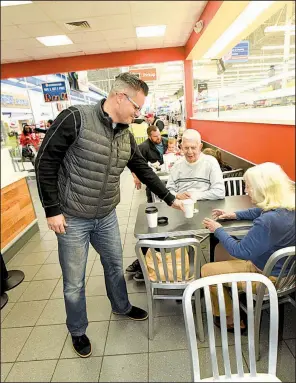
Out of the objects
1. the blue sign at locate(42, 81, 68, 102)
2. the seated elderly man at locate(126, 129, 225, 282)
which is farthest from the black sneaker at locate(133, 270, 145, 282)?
the blue sign at locate(42, 81, 68, 102)

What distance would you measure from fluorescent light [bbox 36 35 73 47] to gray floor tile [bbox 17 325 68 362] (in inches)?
39.1

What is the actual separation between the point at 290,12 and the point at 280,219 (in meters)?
0.79

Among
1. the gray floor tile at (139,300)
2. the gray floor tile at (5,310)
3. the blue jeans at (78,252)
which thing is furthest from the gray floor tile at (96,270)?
the gray floor tile at (5,310)

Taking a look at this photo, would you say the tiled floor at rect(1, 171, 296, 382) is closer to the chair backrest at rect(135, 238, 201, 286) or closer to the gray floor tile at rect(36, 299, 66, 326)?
the gray floor tile at rect(36, 299, 66, 326)

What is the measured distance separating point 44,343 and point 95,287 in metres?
1.29

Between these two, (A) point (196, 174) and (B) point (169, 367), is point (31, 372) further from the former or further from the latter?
(A) point (196, 174)

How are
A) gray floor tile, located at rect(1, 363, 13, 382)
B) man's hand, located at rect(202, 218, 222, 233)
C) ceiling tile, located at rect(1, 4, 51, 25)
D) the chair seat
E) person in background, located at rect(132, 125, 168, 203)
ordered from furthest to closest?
person in background, located at rect(132, 125, 168, 203) < man's hand, located at rect(202, 218, 222, 233) < the chair seat < gray floor tile, located at rect(1, 363, 13, 382) < ceiling tile, located at rect(1, 4, 51, 25)

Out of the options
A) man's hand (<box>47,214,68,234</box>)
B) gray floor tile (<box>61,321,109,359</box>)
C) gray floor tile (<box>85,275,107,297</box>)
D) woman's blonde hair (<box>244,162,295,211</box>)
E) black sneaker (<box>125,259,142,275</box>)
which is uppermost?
woman's blonde hair (<box>244,162,295,211</box>)

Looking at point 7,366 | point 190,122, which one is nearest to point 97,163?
point 7,366

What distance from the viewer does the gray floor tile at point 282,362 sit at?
52.0 inches

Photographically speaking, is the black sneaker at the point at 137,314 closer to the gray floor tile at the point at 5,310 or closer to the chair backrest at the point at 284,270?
the chair backrest at the point at 284,270

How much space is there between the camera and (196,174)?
2637 millimetres

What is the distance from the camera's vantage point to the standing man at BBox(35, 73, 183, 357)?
1.31m

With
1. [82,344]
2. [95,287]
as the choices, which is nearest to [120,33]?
[82,344]
